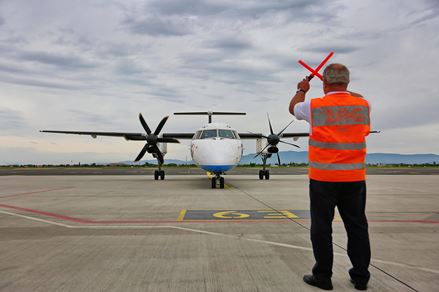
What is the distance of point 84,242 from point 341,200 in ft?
12.6

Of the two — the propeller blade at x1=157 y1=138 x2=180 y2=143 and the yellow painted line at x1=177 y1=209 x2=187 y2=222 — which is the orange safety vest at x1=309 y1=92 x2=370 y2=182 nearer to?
the yellow painted line at x1=177 y1=209 x2=187 y2=222

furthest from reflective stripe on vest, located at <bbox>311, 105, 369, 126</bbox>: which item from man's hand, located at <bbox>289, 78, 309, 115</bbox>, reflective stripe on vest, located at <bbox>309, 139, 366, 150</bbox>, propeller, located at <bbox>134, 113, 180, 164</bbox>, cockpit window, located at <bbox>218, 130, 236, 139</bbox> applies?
propeller, located at <bbox>134, 113, 180, 164</bbox>

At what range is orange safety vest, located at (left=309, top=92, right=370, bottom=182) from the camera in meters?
3.49

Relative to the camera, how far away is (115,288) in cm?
335

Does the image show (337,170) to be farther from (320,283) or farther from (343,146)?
(320,283)

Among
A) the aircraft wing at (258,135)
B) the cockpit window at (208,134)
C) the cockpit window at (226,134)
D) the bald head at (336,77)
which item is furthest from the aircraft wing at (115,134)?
the bald head at (336,77)

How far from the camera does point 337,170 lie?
11.4 feet

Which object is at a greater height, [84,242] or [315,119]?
[315,119]

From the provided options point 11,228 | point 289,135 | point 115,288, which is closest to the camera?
point 115,288

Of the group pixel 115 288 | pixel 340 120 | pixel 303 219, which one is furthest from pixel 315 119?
pixel 303 219

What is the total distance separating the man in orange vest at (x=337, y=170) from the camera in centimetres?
349

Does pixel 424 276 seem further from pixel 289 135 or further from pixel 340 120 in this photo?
pixel 289 135

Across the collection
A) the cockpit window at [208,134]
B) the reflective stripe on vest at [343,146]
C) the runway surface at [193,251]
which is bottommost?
the runway surface at [193,251]

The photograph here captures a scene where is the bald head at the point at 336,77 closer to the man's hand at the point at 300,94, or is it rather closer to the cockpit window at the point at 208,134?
the man's hand at the point at 300,94
